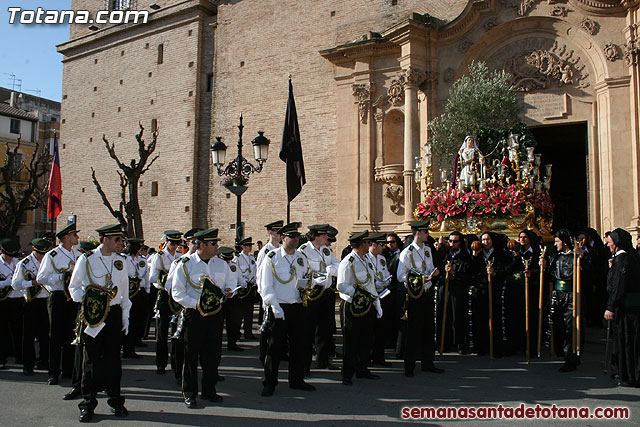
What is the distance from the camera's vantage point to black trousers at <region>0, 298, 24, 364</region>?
883 cm

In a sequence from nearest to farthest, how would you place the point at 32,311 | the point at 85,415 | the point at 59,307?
the point at 85,415 → the point at 59,307 → the point at 32,311

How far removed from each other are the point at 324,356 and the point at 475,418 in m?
3.08

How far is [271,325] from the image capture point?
6945 millimetres

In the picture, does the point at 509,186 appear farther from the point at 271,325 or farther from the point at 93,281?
the point at 93,281

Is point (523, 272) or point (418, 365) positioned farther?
point (523, 272)

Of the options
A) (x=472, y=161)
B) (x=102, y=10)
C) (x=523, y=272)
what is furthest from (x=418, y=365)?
(x=102, y=10)

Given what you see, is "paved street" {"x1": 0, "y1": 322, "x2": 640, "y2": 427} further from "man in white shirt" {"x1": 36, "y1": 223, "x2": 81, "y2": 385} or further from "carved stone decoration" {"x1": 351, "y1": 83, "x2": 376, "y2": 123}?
"carved stone decoration" {"x1": 351, "y1": 83, "x2": 376, "y2": 123}

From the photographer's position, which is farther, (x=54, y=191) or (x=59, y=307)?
(x=54, y=191)

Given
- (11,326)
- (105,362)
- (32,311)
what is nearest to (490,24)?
(32,311)

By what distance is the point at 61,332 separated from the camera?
Answer: 7.72m

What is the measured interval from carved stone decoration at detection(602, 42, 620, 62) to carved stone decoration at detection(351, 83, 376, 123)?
22.7 ft

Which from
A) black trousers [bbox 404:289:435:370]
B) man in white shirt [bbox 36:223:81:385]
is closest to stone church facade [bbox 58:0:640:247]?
black trousers [bbox 404:289:435:370]

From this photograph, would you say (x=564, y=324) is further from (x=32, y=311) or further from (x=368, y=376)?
(x=32, y=311)

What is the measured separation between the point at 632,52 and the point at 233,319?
12.5 m
